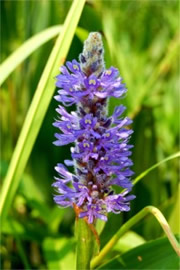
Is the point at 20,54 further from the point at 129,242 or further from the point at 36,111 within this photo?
the point at 129,242

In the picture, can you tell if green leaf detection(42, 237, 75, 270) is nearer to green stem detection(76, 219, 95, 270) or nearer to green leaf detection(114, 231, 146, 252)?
green leaf detection(114, 231, 146, 252)

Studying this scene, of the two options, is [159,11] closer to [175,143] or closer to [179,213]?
[175,143]

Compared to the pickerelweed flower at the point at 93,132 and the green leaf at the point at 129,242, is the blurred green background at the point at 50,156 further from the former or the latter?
the pickerelweed flower at the point at 93,132

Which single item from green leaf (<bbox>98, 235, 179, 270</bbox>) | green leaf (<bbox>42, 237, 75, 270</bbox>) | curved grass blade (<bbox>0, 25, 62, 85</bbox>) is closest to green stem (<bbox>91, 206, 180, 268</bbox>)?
green leaf (<bbox>98, 235, 179, 270</bbox>)

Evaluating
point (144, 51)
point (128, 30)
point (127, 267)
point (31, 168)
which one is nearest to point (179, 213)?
point (127, 267)

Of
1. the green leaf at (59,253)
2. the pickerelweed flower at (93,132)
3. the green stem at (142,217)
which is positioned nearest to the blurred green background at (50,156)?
the green leaf at (59,253)
